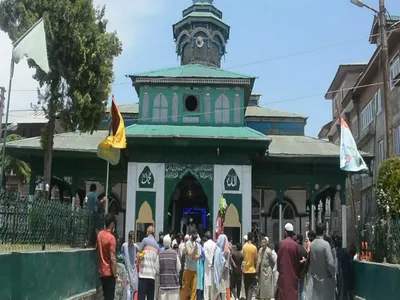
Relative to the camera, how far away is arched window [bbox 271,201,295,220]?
30.6 m

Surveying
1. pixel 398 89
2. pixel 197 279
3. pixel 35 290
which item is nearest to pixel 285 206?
pixel 398 89

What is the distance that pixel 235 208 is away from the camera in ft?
80.9

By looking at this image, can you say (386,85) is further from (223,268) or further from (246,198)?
(246,198)

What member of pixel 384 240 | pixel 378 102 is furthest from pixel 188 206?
pixel 384 240

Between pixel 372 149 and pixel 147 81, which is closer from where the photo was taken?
pixel 147 81

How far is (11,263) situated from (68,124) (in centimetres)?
1168

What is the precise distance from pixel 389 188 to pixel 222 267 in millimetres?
4921

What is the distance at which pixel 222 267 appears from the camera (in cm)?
1476

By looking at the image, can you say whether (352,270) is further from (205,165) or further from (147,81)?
(147,81)

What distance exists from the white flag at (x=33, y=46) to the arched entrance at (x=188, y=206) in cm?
1894

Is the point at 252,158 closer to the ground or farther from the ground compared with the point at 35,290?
farther from the ground

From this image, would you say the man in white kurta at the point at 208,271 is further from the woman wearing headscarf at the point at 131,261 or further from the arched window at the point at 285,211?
the arched window at the point at 285,211

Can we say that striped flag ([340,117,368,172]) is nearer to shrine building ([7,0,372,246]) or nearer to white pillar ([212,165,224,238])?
shrine building ([7,0,372,246])

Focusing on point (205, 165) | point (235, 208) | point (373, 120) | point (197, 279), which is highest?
point (373, 120)
